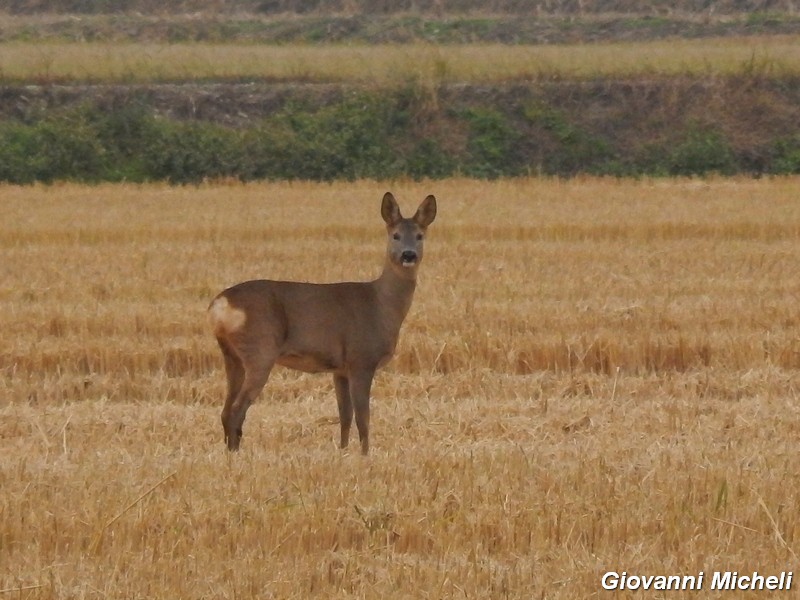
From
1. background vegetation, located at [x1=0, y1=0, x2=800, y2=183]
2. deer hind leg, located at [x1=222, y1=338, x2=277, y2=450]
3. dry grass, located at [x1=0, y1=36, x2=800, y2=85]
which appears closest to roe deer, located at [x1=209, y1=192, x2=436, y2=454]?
deer hind leg, located at [x1=222, y1=338, x2=277, y2=450]

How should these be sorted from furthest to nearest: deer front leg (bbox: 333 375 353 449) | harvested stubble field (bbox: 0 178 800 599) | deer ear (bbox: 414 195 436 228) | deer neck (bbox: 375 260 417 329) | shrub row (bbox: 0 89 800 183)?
shrub row (bbox: 0 89 800 183) < deer ear (bbox: 414 195 436 228) < deer neck (bbox: 375 260 417 329) < deer front leg (bbox: 333 375 353 449) < harvested stubble field (bbox: 0 178 800 599)

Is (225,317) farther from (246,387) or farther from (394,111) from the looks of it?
(394,111)

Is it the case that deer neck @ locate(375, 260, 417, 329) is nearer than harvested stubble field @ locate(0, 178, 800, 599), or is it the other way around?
harvested stubble field @ locate(0, 178, 800, 599)

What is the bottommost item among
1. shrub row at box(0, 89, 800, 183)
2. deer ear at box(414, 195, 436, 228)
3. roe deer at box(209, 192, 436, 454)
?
shrub row at box(0, 89, 800, 183)

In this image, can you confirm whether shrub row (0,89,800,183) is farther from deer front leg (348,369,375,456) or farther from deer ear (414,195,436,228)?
deer front leg (348,369,375,456)

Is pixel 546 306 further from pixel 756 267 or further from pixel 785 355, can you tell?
pixel 756 267

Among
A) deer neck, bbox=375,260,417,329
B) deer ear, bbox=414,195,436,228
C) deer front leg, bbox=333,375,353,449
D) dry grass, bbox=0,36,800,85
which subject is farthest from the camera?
dry grass, bbox=0,36,800,85

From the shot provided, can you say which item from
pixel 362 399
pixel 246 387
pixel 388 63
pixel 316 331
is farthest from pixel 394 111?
pixel 246 387

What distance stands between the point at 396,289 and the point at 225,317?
50.6 inches

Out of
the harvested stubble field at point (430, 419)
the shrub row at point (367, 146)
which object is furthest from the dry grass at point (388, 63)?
the harvested stubble field at point (430, 419)

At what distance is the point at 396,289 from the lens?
32.1ft

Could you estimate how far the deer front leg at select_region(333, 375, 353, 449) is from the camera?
920cm

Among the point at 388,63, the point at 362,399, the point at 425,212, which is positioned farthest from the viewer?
the point at 388,63

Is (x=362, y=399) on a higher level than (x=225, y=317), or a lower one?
lower
